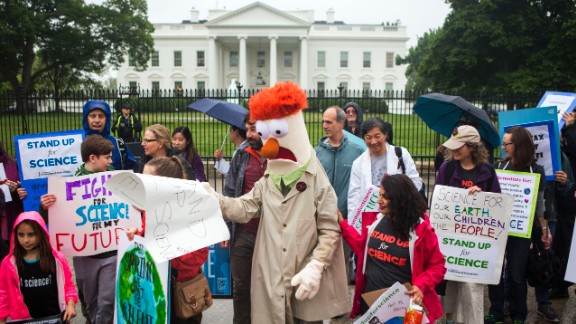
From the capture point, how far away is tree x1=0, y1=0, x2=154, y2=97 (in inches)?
1294

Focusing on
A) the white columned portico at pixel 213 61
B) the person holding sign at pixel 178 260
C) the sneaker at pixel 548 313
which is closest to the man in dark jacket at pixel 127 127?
the person holding sign at pixel 178 260

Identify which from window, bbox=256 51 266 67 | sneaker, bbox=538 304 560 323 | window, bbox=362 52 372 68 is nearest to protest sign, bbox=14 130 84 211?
sneaker, bbox=538 304 560 323

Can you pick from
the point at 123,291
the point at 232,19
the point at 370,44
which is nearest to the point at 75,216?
the point at 123,291

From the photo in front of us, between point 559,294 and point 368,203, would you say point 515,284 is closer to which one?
point 559,294

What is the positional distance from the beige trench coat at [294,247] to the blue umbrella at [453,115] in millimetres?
2448

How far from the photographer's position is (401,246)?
3.34 m

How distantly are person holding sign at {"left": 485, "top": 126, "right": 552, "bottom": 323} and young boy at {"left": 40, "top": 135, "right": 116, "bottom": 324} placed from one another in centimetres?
345

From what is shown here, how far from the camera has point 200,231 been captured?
295 centimetres

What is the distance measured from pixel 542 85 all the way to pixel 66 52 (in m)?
32.8

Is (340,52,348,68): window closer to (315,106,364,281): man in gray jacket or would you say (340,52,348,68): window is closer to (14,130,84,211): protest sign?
(315,106,364,281): man in gray jacket

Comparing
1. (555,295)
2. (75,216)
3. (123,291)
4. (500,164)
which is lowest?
(555,295)

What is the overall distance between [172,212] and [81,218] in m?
1.42

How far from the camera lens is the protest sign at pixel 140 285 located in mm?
2828

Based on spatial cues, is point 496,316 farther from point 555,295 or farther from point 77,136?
point 77,136
